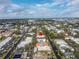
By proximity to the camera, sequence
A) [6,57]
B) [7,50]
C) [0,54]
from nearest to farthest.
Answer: [6,57] < [0,54] < [7,50]

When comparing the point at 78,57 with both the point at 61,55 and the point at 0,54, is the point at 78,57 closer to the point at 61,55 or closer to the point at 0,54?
the point at 61,55

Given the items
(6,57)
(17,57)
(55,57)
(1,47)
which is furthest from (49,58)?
(1,47)

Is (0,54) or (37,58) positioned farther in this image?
(0,54)

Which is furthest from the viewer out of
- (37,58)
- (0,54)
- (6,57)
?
(0,54)

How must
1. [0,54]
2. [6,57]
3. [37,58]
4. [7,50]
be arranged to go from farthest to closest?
1. [7,50]
2. [0,54]
3. [6,57]
4. [37,58]

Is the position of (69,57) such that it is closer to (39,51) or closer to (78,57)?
(78,57)

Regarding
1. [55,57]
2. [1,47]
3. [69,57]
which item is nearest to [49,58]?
[55,57]

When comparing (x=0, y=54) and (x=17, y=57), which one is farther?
(x=0, y=54)

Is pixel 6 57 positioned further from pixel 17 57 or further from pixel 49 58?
pixel 49 58
